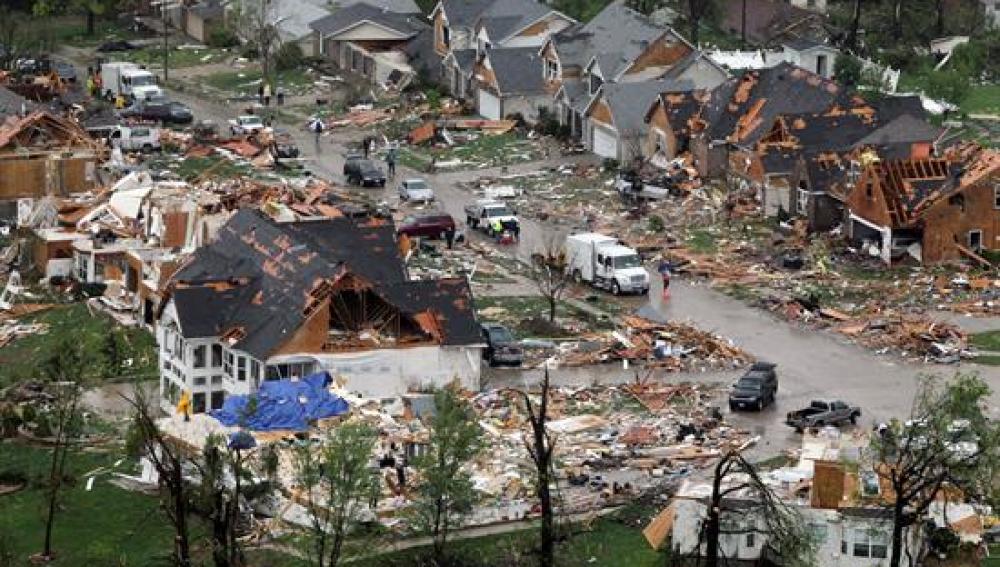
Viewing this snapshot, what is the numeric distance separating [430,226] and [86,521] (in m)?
23.9

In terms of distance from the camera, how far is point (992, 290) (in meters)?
65.7

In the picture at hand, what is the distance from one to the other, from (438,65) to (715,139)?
18.0 metres

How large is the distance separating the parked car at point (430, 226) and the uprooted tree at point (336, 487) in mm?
23876

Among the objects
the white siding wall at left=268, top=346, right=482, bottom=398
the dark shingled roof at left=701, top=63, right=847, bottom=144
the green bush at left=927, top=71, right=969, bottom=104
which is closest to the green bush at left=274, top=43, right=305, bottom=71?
the dark shingled roof at left=701, top=63, right=847, bottom=144

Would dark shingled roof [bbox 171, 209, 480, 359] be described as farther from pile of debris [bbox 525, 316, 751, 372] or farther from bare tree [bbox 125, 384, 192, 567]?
bare tree [bbox 125, 384, 192, 567]

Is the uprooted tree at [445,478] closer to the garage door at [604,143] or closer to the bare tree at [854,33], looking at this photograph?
the garage door at [604,143]

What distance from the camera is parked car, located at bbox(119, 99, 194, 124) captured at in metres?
88.6

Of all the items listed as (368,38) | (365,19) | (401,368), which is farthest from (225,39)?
(401,368)

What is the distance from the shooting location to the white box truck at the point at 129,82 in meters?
92.2

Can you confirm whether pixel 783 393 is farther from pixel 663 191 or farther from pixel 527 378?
pixel 663 191

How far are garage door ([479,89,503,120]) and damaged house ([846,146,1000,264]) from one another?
20.9 meters

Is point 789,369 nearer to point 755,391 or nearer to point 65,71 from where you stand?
point 755,391

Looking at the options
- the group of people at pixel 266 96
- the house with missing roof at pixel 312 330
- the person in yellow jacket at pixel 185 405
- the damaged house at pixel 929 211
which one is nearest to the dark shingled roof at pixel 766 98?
the damaged house at pixel 929 211

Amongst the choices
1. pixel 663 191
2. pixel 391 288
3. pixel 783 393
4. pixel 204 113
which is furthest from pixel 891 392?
pixel 204 113
